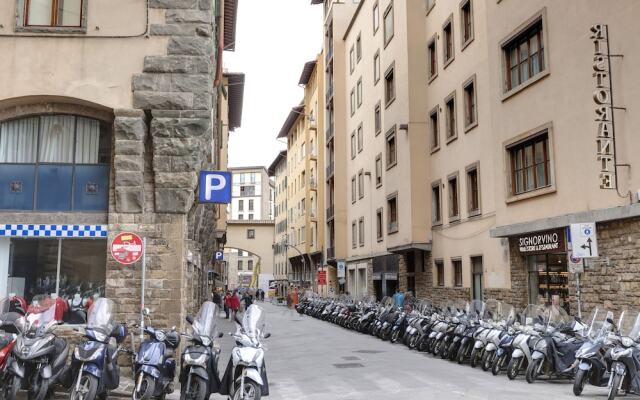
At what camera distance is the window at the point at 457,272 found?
23.4m

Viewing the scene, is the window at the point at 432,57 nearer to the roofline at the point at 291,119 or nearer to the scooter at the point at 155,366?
the scooter at the point at 155,366

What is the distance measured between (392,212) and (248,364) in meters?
23.3

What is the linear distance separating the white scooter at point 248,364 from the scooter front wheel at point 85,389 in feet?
5.64

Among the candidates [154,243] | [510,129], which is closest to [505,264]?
[510,129]

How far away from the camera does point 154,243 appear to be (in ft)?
41.1

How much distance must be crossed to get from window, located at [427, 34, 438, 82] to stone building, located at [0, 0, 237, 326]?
15082 mm

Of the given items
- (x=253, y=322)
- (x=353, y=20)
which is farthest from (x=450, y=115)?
(x=353, y=20)

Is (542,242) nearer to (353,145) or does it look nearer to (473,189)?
(473,189)

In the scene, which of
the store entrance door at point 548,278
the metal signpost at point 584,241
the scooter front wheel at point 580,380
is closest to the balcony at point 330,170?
the store entrance door at point 548,278

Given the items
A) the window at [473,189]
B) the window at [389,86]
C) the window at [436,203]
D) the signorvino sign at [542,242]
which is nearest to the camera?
the signorvino sign at [542,242]

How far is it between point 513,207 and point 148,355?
41.2ft

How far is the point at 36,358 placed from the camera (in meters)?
8.88

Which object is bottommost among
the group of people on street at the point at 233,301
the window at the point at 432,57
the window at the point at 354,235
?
the group of people on street at the point at 233,301

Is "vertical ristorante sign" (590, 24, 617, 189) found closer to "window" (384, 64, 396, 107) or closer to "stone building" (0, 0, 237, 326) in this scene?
"stone building" (0, 0, 237, 326)
